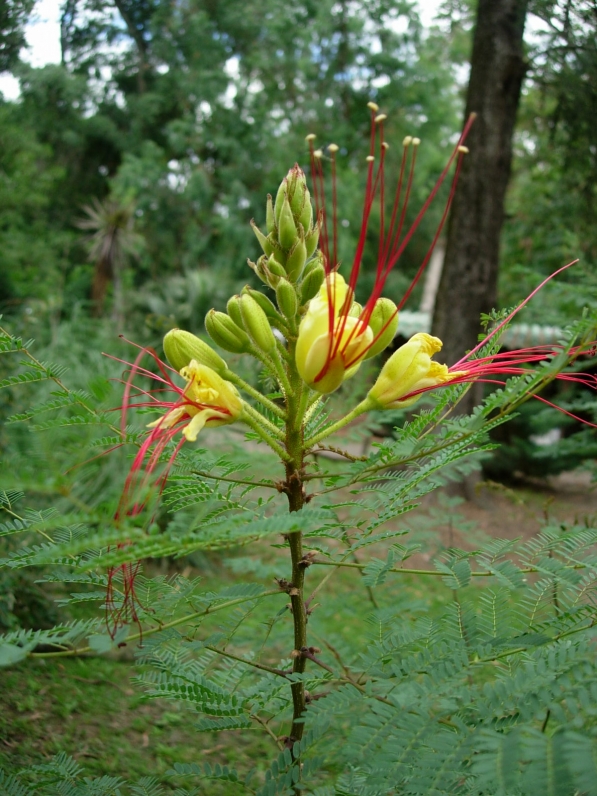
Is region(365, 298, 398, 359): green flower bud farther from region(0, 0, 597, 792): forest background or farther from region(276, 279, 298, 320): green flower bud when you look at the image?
region(0, 0, 597, 792): forest background

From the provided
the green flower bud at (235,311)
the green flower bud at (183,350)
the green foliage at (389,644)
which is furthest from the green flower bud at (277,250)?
the green foliage at (389,644)

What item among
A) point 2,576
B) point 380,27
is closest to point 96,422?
point 2,576

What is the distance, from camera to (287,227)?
3.61 feet

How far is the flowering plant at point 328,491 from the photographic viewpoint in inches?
29.3

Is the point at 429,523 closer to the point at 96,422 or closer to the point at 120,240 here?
the point at 96,422

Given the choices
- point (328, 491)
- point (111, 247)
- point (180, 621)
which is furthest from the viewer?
point (111, 247)

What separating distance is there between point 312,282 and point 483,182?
5065 millimetres

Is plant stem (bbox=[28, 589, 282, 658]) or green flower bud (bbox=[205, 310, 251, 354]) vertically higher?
green flower bud (bbox=[205, 310, 251, 354])

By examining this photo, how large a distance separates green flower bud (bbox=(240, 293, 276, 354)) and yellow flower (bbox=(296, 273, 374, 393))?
11 centimetres

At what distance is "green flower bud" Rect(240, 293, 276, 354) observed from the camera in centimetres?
106

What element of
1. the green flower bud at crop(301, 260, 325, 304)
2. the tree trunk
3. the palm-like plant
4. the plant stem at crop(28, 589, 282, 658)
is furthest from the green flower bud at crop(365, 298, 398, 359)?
the palm-like plant

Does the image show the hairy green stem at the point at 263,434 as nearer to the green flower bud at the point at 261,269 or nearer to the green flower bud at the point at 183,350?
the green flower bud at the point at 183,350

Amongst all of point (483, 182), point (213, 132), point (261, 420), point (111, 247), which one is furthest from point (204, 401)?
point (213, 132)

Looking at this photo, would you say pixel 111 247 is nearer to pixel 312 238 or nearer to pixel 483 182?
pixel 483 182
